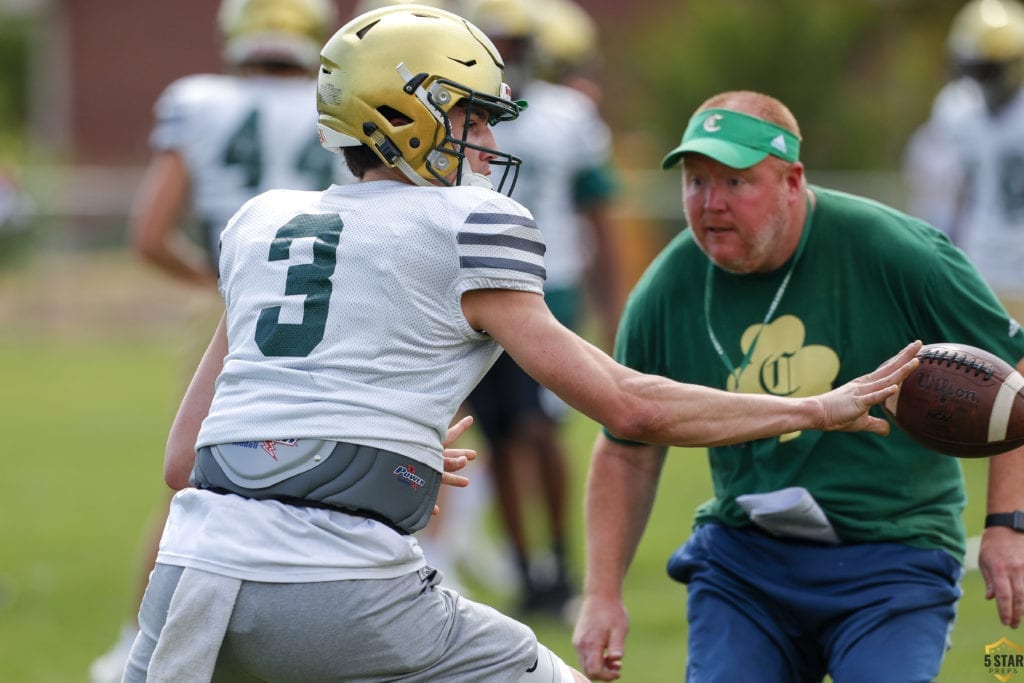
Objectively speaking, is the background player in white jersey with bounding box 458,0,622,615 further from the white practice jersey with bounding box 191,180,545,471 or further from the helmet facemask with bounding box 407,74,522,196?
the white practice jersey with bounding box 191,180,545,471

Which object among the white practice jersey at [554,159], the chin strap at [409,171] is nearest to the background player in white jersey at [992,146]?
the white practice jersey at [554,159]

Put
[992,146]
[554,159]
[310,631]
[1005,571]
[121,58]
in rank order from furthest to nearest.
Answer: [121,58] → [992,146] → [554,159] → [1005,571] → [310,631]

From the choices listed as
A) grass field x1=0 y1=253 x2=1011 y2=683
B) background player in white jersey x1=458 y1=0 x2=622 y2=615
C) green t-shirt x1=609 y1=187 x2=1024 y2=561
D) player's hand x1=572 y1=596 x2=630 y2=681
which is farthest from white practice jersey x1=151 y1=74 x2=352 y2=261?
player's hand x1=572 y1=596 x2=630 y2=681

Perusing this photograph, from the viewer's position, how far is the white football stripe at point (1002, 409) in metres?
3.67

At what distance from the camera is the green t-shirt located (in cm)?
404

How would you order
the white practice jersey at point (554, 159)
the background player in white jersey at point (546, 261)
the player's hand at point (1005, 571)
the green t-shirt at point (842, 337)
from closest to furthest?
the player's hand at point (1005, 571) < the green t-shirt at point (842, 337) < the background player in white jersey at point (546, 261) < the white practice jersey at point (554, 159)

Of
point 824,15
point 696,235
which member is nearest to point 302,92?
point 696,235

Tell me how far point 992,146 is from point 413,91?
672cm

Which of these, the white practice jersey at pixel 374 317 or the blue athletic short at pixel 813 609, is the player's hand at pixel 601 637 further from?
the white practice jersey at pixel 374 317

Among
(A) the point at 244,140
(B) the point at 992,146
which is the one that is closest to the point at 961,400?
(A) the point at 244,140

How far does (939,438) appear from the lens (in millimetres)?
3732

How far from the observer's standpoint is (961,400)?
12.0ft

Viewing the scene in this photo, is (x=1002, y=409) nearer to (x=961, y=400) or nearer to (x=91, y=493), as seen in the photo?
(x=961, y=400)

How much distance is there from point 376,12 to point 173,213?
10.7 feet
